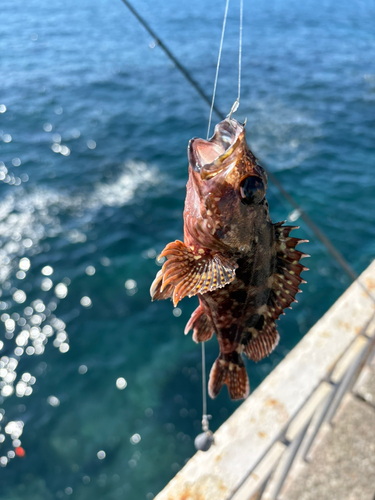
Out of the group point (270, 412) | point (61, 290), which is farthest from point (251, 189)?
point (61, 290)

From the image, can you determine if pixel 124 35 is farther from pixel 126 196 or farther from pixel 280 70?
pixel 126 196

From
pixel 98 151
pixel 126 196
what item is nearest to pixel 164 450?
pixel 126 196

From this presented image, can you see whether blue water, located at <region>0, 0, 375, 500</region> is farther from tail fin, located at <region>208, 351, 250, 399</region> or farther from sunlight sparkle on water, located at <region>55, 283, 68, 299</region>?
tail fin, located at <region>208, 351, 250, 399</region>

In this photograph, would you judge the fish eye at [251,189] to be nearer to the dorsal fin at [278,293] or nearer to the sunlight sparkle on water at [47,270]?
the dorsal fin at [278,293]

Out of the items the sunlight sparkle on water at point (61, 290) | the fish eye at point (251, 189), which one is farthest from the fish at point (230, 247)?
the sunlight sparkle on water at point (61, 290)

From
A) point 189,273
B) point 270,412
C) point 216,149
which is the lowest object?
point 270,412

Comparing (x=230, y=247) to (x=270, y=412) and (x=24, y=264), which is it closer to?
(x=270, y=412)

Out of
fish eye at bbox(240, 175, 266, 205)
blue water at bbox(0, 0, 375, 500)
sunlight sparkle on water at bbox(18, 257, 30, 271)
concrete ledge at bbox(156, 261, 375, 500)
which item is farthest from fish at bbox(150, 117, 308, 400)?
sunlight sparkle on water at bbox(18, 257, 30, 271)
